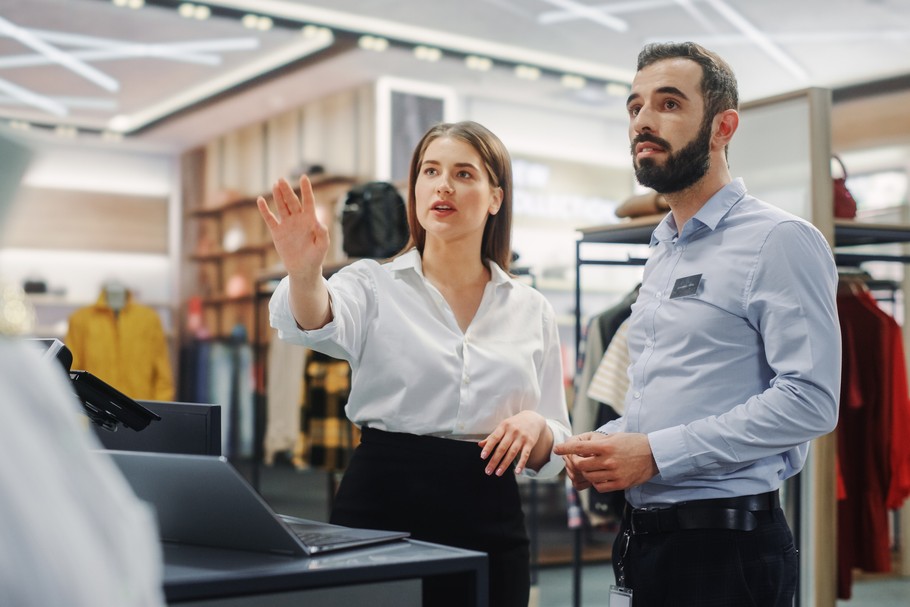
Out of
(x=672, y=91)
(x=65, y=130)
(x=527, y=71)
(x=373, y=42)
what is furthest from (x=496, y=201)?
(x=65, y=130)

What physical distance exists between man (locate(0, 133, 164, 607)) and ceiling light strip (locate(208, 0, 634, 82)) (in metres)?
6.41

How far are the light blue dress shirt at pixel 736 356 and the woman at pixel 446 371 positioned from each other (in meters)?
0.28

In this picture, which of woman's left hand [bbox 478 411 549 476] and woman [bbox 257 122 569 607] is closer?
woman's left hand [bbox 478 411 549 476]

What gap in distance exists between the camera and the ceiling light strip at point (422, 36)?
684 cm

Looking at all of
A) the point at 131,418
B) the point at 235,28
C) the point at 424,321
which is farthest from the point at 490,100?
the point at 131,418

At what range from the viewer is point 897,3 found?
268 inches

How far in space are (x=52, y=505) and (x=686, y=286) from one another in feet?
4.29

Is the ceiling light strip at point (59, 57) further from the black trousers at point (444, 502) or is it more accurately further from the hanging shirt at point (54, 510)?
the hanging shirt at point (54, 510)

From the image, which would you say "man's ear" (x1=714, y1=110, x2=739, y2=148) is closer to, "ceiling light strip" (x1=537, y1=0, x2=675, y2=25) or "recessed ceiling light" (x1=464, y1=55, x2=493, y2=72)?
"ceiling light strip" (x1=537, y1=0, x2=675, y2=25)

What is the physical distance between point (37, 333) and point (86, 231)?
1556mm

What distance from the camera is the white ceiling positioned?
6.88m

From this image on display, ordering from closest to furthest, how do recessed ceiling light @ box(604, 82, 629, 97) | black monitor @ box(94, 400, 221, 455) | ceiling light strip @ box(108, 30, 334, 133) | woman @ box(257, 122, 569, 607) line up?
black monitor @ box(94, 400, 221, 455), woman @ box(257, 122, 569, 607), ceiling light strip @ box(108, 30, 334, 133), recessed ceiling light @ box(604, 82, 629, 97)

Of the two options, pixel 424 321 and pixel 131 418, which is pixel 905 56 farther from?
pixel 131 418

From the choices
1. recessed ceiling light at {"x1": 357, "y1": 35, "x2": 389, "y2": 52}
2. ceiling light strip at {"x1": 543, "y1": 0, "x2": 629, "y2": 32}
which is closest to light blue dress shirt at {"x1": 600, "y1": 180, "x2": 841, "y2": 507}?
ceiling light strip at {"x1": 543, "y1": 0, "x2": 629, "y2": 32}
